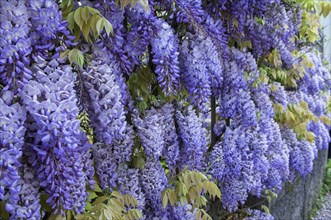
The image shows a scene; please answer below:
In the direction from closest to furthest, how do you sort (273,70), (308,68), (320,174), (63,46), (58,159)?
1. (58,159)
2. (63,46)
3. (273,70)
4. (308,68)
5. (320,174)

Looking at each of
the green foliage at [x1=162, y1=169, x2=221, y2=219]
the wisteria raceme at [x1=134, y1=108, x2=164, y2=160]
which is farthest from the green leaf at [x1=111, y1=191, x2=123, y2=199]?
the green foliage at [x1=162, y1=169, x2=221, y2=219]

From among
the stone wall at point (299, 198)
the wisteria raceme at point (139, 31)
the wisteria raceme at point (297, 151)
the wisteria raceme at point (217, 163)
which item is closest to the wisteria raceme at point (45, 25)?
the wisteria raceme at point (139, 31)

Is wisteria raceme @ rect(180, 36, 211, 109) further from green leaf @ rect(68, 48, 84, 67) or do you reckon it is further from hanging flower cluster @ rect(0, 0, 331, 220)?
green leaf @ rect(68, 48, 84, 67)

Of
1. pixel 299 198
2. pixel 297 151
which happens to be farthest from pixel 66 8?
pixel 299 198

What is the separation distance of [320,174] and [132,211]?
466 centimetres

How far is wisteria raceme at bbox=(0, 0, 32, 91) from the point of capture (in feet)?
4.45

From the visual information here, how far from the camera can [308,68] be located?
445 centimetres

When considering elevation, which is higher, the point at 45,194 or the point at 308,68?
the point at 308,68

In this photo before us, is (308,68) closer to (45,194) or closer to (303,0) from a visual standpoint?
(303,0)

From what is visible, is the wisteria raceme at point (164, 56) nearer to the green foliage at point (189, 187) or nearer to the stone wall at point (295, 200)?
the green foliage at point (189, 187)

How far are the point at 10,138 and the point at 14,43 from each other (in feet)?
0.96

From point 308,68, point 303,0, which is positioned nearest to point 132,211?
point 303,0

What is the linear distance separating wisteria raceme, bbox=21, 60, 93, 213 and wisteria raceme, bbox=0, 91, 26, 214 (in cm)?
5

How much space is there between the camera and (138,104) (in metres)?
2.18
